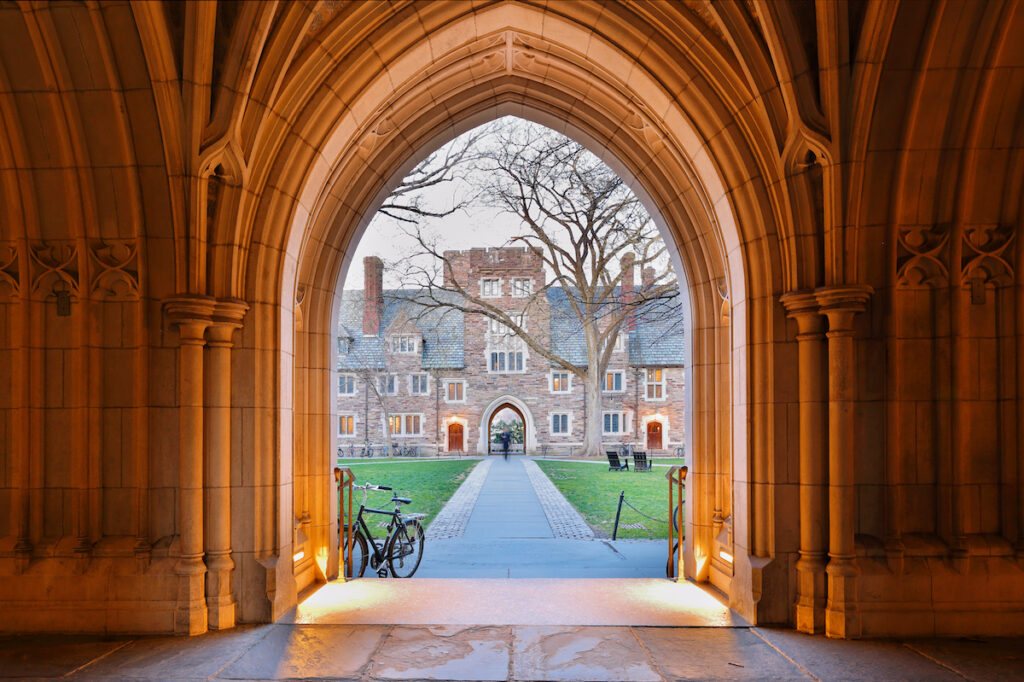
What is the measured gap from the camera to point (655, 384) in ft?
121

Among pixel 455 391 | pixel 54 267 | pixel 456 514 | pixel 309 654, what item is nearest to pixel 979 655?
pixel 309 654

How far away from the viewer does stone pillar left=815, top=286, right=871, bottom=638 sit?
501cm

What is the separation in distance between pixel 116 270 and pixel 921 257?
20.1ft

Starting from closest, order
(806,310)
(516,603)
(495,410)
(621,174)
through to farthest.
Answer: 1. (806,310)
2. (516,603)
3. (621,174)
4. (495,410)

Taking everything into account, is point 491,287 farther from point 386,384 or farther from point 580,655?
point 580,655

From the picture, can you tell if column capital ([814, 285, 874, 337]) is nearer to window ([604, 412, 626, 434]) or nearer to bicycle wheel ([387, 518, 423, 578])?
bicycle wheel ([387, 518, 423, 578])

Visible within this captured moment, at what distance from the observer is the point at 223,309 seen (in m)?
5.25

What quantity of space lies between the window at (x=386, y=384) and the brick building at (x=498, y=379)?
5 cm

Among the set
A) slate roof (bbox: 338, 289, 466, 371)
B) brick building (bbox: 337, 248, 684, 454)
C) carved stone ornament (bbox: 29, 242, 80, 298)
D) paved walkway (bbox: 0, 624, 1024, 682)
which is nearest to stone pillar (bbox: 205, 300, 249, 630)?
paved walkway (bbox: 0, 624, 1024, 682)

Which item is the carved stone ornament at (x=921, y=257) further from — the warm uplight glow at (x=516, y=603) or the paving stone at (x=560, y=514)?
the paving stone at (x=560, y=514)

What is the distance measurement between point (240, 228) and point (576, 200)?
15.7 metres

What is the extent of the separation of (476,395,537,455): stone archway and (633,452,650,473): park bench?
12079mm

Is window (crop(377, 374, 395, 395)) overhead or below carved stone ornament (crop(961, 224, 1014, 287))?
below

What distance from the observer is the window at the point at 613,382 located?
122 ft
